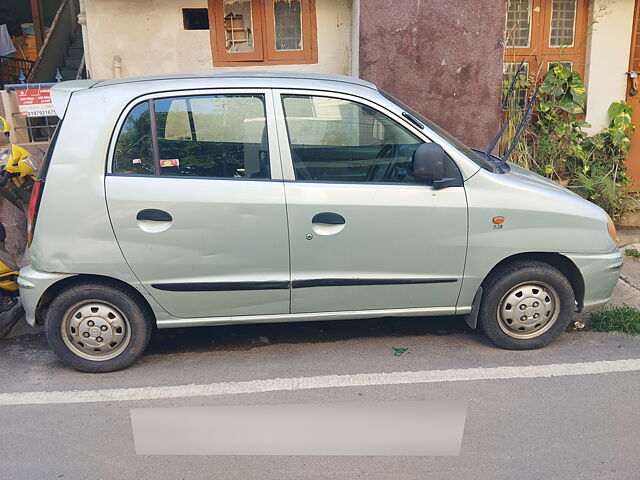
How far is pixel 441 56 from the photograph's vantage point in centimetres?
695

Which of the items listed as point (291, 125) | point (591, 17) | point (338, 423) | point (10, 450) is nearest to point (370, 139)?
point (291, 125)

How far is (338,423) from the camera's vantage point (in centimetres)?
349

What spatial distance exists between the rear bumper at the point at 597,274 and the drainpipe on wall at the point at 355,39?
381 centimetres

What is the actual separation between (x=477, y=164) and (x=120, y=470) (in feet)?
9.42

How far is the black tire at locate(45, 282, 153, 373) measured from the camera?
13.0ft

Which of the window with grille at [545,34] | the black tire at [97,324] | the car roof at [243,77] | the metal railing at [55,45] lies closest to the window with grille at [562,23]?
the window with grille at [545,34]

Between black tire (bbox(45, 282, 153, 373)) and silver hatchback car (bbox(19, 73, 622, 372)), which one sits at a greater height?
silver hatchback car (bbox(19, 73, 622, 372))

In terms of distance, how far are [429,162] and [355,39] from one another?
3.89 metres

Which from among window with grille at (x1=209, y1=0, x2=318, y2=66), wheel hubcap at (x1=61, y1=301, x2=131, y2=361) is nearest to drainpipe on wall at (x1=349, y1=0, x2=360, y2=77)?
window with grille at (x1=209, y1=0, x2=318, y2=66)

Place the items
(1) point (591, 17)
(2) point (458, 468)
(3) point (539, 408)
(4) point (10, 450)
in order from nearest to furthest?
(2) point (458, 468) < (4) point (10, 450) < (3) point (539, 408) < (1) point (591, 17)

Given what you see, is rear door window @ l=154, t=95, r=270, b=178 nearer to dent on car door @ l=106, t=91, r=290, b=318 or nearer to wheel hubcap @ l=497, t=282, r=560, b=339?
dent on car door @ l=106, t=91, r=290, b=318

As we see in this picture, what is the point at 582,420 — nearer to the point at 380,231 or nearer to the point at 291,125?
the point at 380,231

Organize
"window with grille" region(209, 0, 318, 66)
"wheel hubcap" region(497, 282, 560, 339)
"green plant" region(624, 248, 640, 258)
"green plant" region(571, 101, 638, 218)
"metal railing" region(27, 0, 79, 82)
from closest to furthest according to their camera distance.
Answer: "wheel hubcap" region(497, 282, 560, 339), "green plant" region(624, 248, 640, 258), "green plant" region(571, 101, 638, 218), "window with grille" region(209, 0, 318, 66), "metal railing" region(27, 0, 79, 82)

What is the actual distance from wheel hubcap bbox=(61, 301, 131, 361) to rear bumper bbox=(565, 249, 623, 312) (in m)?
3.07
